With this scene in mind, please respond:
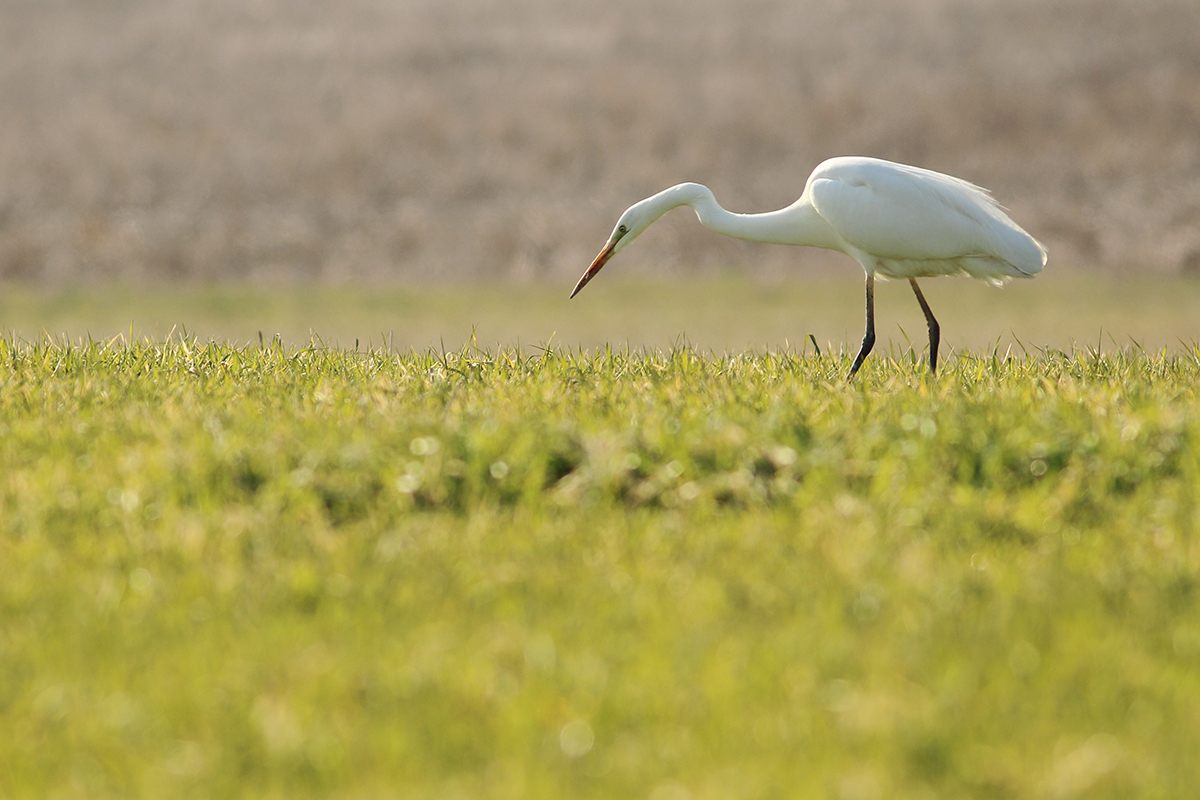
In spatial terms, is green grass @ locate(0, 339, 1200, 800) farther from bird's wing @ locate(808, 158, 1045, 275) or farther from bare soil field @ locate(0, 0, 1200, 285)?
bare soil field @ locate(0, 0, 1200, 285)

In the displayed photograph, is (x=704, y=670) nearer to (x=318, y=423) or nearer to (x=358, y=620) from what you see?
(x=358, y=620)

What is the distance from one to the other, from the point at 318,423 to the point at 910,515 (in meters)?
2.15

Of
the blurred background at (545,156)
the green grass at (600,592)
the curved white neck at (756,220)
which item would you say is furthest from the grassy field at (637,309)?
the green grass at (600,592)

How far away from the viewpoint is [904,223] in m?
7.04

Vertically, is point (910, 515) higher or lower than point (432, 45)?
lower

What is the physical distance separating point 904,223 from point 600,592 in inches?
158

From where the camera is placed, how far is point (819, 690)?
3.07 m

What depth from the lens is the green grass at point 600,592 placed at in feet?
9.24

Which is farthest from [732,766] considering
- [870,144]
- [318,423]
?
[870,144]

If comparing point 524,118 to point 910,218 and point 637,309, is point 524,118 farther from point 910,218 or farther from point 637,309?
point 910,218

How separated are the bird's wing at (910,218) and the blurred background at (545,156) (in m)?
7.71

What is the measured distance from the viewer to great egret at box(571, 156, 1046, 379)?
7047 mm

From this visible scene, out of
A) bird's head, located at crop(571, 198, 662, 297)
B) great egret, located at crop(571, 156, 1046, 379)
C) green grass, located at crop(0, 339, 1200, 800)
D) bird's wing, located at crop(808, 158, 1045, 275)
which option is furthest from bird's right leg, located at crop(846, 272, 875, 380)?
bird's head, located at crop(571, 198, 662, 297)

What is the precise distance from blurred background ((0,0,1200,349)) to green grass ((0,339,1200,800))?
9977mm
